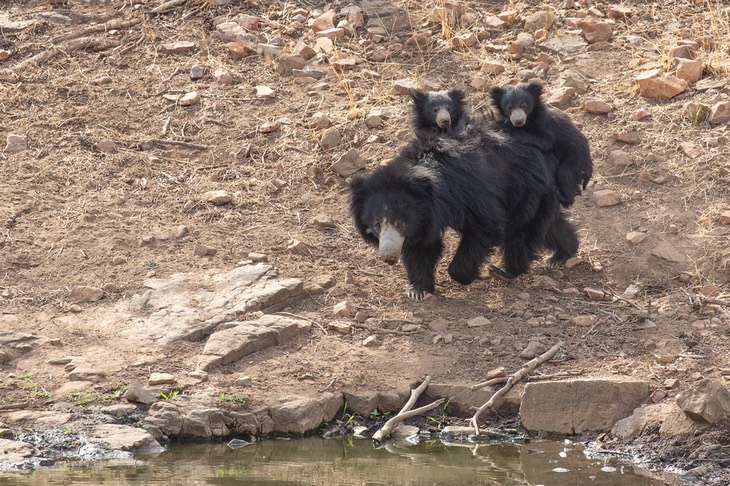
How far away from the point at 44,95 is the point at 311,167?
95.6 inches

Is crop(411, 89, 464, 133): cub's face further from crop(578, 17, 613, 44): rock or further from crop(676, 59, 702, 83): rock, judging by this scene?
crop(578, 17, 613, 44): rock

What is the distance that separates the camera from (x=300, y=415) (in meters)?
5.33

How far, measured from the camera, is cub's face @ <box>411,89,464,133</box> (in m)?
6.93

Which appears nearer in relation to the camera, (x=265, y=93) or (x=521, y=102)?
(x=521, y=102)

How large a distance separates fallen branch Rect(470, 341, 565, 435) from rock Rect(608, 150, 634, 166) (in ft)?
7.30

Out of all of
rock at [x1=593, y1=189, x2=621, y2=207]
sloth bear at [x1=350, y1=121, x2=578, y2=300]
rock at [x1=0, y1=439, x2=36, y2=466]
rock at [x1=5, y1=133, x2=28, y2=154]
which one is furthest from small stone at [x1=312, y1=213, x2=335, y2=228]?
rock at [x1=0, y1=439, x2=36, y2=466]

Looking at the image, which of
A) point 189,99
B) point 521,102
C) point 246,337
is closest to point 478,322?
point 246,337

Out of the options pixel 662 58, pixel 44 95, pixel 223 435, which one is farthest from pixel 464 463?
pixel 44 95

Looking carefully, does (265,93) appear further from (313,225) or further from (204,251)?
(204,251)

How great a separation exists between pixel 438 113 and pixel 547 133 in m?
0.69

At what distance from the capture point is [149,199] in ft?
24.8

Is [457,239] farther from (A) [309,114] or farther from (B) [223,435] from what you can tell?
(B) [223,435]

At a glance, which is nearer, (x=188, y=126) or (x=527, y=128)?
(x=527, y=128)

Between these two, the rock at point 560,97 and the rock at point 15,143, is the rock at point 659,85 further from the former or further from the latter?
the rock at point 15,143
